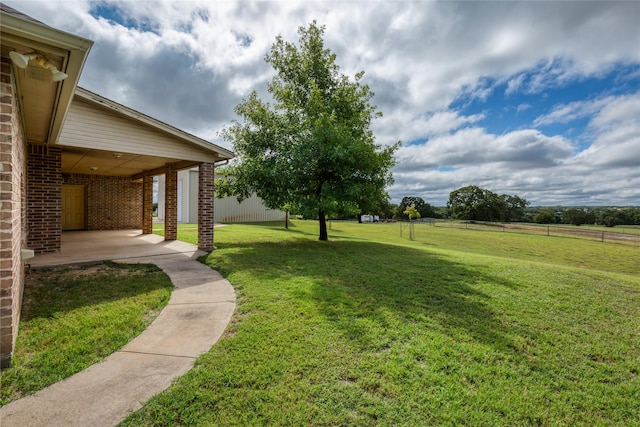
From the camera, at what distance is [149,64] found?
429 inches

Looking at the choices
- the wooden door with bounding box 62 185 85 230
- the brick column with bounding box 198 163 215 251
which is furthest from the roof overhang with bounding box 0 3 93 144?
the wooden door with bounding box 62 185 85 230

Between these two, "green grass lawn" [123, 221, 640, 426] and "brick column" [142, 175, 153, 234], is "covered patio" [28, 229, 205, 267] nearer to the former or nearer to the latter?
"brick column" [142, 175, 153, 234]

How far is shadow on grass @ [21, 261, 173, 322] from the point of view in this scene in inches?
158

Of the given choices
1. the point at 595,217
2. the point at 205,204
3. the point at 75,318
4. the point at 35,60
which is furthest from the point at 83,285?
the point at 595,217

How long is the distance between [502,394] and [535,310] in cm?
258

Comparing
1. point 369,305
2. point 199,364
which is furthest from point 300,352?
point 369,305

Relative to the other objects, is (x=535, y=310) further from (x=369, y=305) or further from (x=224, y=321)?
(x=224, y=321)

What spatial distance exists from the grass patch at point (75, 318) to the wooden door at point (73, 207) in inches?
398

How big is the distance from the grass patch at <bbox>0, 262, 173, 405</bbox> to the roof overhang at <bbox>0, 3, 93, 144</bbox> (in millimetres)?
2750

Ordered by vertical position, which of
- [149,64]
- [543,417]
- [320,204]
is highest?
[149,64]

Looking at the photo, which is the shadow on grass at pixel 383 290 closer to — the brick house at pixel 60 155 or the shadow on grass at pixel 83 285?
the shadow on grass at pixel 83 285

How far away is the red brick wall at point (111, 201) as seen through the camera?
1397 cm

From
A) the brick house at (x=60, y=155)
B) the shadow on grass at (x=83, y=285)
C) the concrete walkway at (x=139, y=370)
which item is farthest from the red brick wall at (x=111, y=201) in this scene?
the concrete walkway at (x=139, y=370)

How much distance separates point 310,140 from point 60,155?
6968 millimetres
